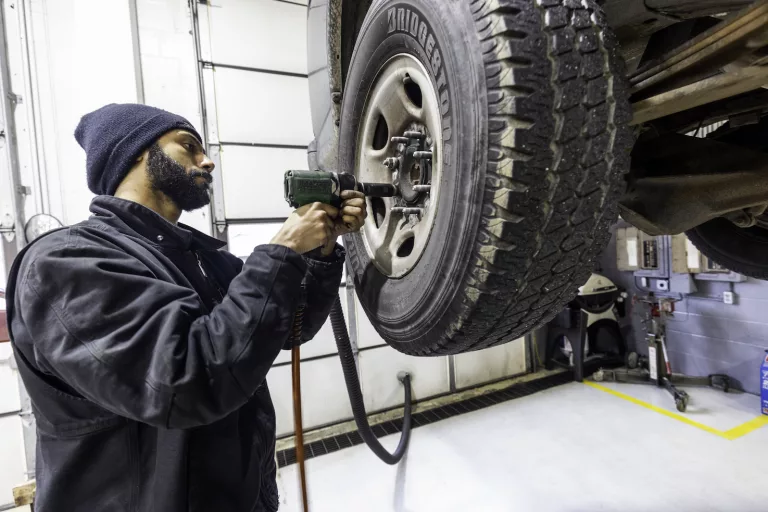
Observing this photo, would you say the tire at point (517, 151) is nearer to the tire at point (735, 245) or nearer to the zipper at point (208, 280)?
the zipper at point (208, 280)

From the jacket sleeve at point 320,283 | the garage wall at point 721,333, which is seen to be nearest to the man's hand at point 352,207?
the jacket sleeve at point 320,283

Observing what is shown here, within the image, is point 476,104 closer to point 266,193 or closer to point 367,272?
point 367,272

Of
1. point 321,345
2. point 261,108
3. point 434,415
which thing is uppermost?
point 261,108

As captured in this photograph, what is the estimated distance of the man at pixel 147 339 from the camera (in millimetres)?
731

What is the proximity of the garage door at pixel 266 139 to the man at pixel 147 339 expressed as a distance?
70.6 inches

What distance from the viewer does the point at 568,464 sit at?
245cm

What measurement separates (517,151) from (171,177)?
3.24 feet

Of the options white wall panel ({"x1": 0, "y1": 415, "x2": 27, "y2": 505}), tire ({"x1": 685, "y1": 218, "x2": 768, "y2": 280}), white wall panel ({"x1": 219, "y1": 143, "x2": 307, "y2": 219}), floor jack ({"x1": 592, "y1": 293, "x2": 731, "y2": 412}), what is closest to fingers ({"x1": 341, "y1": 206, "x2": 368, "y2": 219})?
tire ({"x1": 685, "y1": 218, "x2": 768, "y2": 280})

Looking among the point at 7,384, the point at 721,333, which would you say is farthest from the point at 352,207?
the point at 721,333

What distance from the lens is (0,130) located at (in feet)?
7.70

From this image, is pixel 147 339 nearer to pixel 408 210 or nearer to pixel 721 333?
pixel 408 210

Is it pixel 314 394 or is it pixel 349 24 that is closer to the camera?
pixel 349 24

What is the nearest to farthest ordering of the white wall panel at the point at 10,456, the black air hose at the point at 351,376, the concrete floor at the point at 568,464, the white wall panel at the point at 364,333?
the black air hose at the point at 351,376 < the concrete floor at the point at 568,464 < the white wall panel at the point at 10,456 < the white wall panel at the point at 364,333

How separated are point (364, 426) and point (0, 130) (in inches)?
108
